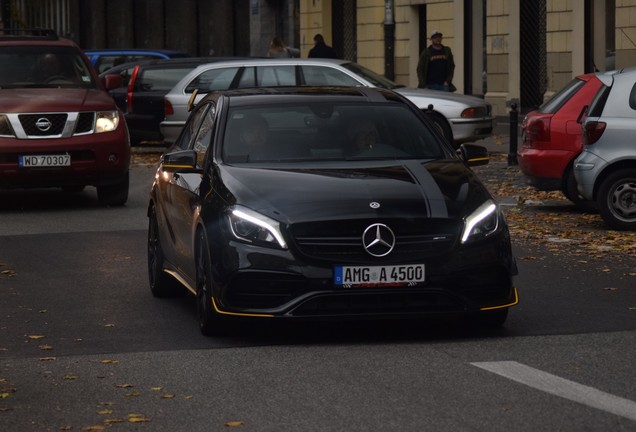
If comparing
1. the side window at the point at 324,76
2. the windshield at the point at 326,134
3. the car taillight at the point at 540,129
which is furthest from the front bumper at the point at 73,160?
the windshield at the point at 326,134

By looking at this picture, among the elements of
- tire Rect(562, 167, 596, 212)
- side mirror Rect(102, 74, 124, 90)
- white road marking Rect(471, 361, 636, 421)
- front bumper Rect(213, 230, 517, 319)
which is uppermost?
side mirror Rect(102, 74, 124, 90)

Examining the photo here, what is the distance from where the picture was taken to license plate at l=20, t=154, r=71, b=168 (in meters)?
17.6

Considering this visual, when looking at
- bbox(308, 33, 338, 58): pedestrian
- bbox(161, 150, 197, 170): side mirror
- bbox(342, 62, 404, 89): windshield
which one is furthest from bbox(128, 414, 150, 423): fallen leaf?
bbox(308, 33, 338, 58): pedestrian

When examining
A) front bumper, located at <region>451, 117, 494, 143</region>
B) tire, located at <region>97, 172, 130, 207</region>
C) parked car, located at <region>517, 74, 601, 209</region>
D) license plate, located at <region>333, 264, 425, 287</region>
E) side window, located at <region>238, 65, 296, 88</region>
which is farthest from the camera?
side window, located at <region>238, 65, 296, 88</region>

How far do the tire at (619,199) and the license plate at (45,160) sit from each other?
5793 millimetres

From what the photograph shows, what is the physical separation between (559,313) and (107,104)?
907cm

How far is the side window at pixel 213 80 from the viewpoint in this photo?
1017 inches

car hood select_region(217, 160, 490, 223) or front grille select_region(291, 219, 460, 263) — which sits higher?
car hood select_region(217, 160, 490, 223)

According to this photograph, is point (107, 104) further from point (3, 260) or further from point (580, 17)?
point (580, 17)

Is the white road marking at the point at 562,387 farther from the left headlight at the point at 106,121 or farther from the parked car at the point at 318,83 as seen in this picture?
the parked car at the point at 318,83

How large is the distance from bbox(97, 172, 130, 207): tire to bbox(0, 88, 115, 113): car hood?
3.05ft

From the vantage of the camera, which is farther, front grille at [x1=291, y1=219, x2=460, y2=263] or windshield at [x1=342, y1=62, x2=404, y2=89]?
windshield at [x1=342, y1=62, x2=404, y2=89]

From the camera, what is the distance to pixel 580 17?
30.5 metres

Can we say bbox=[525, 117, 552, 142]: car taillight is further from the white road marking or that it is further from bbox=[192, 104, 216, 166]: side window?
the white road marking
